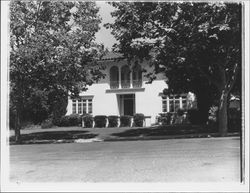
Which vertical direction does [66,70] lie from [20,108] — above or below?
above

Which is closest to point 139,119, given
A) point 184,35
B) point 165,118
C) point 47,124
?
point 165,118

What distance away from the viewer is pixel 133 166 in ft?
33.9

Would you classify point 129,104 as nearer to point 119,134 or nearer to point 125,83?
point 125,83

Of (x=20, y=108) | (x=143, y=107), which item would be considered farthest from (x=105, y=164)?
(x=143, y=107)

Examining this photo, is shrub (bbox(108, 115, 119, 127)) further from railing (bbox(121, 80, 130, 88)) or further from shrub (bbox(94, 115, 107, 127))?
railing (bbox(121, 80, 130, 88))

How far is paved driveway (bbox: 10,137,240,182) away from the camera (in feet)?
28.4

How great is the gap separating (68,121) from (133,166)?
988 inches

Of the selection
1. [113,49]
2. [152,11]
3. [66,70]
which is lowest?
[66,70]

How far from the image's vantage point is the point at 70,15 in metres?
19.5

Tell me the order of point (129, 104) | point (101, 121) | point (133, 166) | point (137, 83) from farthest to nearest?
point (129, 104), point (137, 83), point (101, 121), point (133, 166)

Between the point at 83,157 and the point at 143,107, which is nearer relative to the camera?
the point at 83,157

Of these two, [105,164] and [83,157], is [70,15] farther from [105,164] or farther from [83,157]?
[105,164]

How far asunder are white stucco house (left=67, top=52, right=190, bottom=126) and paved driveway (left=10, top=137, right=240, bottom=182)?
64.6 ft

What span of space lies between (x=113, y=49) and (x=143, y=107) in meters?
14.5
